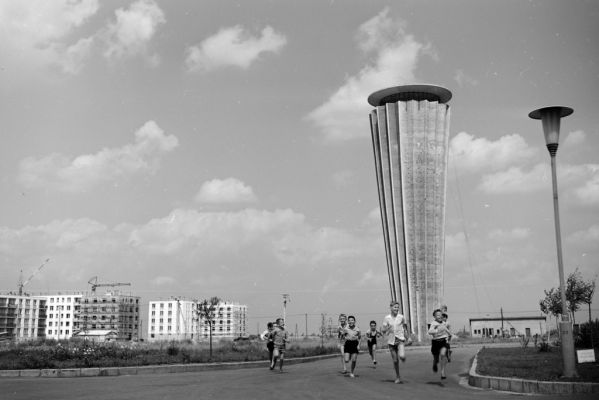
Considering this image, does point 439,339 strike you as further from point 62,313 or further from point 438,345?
point 62,313

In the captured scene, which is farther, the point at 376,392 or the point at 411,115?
the point at 411,115

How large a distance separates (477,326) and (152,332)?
111 meters

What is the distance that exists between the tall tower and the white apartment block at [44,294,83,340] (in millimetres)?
129041

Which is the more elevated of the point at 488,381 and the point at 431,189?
the point at 431,189

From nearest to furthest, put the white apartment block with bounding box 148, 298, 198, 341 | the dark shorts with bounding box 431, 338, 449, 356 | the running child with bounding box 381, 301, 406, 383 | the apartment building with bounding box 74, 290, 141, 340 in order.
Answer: the running child with bounding box 381, 301, 406, 383 < the dark shorts with bounding box 431, 338, 449, 356 < the apartment building with bounding box 74, 290, 141, 340 < the white apartment block with bounding box 148, 298, 198, 341

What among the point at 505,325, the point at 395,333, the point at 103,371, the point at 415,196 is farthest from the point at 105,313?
the point at 395,333

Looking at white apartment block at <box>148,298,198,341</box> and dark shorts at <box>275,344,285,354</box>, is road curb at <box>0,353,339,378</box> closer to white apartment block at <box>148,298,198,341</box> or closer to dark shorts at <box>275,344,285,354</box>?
dark shorts at <box>275,344,285,354</box>

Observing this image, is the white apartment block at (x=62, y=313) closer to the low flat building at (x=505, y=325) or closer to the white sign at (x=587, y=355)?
the low flat building at (x=505, y=325)

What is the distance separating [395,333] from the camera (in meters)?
14.3

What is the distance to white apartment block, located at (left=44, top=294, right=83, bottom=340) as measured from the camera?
569 ft

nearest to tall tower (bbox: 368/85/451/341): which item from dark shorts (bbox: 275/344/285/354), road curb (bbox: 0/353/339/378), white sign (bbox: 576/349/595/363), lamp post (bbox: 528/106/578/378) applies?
road curb (bbox: 0/353/339/378)

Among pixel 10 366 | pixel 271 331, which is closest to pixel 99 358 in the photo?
pixel 10 366

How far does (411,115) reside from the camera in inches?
2724

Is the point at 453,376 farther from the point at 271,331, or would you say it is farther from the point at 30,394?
the point at 30,394
